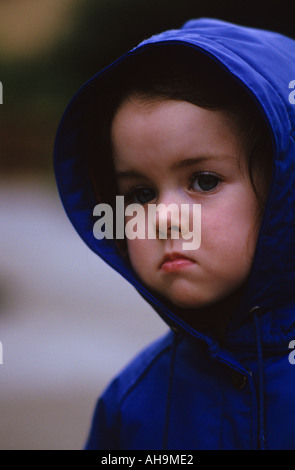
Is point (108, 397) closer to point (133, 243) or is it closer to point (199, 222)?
point (133, 243)

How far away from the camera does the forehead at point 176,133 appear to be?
3.79ft

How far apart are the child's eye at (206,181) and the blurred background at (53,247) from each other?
1726 mm

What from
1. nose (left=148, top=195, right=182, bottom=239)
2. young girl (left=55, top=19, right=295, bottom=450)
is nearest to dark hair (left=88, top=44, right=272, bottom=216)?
young girl (left=55, top=19, right=295, bottom=450)

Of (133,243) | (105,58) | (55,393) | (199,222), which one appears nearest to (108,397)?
(133,243)

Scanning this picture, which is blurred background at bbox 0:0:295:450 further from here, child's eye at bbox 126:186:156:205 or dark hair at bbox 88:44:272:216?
dark hair at bbox 88:44:272:216

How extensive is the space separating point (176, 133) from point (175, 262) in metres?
0.24

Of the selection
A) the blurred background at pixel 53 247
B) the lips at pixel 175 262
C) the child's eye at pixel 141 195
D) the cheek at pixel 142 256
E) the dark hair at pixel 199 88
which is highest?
the blurred background at pixel 53 247

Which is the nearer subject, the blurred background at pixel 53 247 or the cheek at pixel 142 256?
the cheek at pixel 142 256

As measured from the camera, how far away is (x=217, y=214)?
1.16 meters

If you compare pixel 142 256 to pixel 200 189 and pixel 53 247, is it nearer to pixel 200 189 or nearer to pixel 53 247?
pixel 200 189

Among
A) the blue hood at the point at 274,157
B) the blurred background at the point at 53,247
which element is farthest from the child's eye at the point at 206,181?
the blurred background at the point at 53,247

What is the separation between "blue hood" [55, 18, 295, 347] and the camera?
45.1 inches

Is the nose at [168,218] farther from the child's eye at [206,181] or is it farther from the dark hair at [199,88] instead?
the dark hair at [199,88]

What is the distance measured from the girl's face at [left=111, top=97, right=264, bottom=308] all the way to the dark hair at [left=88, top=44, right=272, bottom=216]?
0.07 ft
